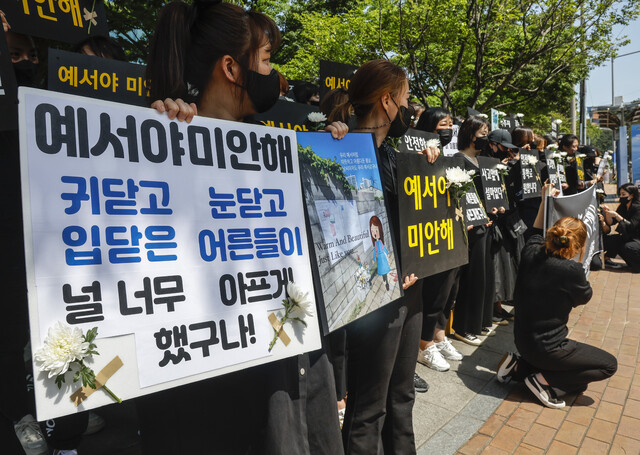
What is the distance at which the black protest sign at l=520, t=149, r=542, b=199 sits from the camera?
4688mm

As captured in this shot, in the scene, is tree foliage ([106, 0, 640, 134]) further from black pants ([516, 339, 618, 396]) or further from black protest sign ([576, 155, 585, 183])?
black pants ([516, 339, 618, 396])

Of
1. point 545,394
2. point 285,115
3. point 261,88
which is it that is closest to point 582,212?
point 545,394

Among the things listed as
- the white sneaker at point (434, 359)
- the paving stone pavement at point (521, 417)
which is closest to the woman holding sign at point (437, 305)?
the white sneaker at point (434, 359)

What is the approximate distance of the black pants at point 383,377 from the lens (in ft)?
6.29

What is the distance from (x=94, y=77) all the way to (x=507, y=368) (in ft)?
11.6

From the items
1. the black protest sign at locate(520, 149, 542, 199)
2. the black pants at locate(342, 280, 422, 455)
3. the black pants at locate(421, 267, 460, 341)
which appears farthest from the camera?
the black protest sign at locate(520, 149, 542, 199)

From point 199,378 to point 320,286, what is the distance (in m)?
0.47

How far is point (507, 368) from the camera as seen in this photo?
351cm

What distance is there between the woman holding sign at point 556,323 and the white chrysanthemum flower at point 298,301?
8.47ft

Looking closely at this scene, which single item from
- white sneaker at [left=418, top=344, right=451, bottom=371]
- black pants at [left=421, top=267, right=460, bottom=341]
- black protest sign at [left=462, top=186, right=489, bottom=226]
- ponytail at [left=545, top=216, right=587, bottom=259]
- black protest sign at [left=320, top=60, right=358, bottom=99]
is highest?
black protest sign at [left=320, top=60, right=358, bottom=99]

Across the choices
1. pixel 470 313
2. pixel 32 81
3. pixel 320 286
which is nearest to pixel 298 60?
pixel 470 313

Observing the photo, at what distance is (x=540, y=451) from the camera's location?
268 cm

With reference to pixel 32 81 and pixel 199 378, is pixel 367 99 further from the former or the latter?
pixel 32 81

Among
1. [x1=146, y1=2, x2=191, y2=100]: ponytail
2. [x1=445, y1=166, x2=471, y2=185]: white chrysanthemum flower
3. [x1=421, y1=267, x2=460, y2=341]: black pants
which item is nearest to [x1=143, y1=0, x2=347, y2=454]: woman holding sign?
[x1=146, y1=2, x2=191, y2=100]: ponytail
